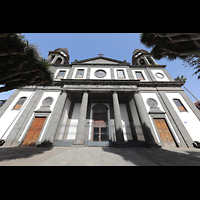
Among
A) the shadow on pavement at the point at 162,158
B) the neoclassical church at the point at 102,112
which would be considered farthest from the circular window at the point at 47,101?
the shadow on pavement at the point at 162,158

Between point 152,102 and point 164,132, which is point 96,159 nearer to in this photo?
point 164,132

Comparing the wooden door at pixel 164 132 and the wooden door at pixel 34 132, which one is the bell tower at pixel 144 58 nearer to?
the wooden door at pixel 164 132

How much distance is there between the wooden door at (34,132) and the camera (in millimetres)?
9851

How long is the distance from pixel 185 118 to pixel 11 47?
17920mm

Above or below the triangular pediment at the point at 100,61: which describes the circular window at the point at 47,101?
below

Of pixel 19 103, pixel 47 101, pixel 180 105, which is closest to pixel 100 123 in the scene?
pixel 47 101

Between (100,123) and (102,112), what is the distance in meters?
1.92

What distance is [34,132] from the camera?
10500mm

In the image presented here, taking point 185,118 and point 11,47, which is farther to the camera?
point 185,118

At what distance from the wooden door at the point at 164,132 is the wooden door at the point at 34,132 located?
14.6 metres
